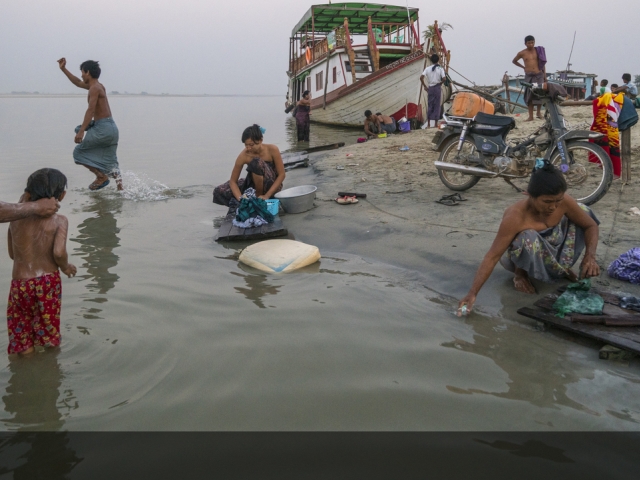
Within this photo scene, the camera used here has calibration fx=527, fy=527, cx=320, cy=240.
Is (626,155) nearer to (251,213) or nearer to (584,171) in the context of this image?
(584,171)

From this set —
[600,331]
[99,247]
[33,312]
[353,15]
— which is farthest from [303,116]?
[600,331]

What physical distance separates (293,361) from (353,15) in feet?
66.1

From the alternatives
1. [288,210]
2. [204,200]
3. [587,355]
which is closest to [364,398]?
[587,355]

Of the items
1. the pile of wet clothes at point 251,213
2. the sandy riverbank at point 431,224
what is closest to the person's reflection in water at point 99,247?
the pile of wet clothes at point 251,213

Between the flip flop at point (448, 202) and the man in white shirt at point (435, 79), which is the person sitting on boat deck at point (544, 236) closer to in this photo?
the flip flop at point (448, 202)

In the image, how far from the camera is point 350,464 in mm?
2049

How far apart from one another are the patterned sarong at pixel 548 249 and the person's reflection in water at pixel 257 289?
5.74 ft

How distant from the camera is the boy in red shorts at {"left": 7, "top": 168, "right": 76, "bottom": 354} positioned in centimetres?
277

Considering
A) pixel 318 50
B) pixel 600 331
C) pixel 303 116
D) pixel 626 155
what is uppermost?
pixel 318 50

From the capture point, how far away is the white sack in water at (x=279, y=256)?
14.6ft

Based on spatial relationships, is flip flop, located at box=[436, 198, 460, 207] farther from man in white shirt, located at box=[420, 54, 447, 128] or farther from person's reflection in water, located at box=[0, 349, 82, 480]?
man in white shirt, located at box=[420, 54, 447, 128]

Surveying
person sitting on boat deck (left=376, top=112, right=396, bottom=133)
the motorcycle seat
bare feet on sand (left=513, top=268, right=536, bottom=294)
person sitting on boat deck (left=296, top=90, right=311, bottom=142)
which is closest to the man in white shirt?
person sitting on boat deck (left=376, top=112, right=396, bottom=133)

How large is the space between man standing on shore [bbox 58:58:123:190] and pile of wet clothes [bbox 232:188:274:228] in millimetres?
2996

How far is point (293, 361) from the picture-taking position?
2869mm
